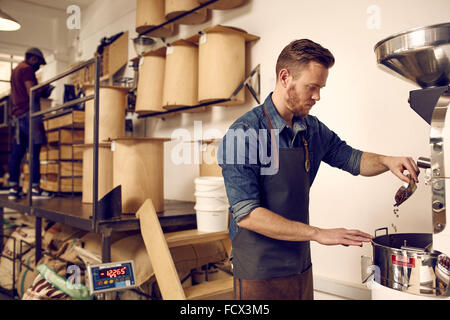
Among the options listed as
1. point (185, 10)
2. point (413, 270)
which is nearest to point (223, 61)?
→ point (185, 10)

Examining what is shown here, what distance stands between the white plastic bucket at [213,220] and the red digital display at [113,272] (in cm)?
46

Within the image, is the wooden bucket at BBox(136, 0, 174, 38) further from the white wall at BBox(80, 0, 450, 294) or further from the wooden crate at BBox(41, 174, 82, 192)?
the wooden crate at BBox(41, 174, 82, 192)

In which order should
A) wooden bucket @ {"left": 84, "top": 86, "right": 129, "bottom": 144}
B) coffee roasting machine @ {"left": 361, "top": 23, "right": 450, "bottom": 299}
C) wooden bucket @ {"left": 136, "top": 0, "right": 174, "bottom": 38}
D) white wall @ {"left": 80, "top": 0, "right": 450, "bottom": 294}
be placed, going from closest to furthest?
coffee roasting machine @ {"left": 361, "top": 23, "right": 450, "bottom": 299} → white wall @ {"left": 80, "top": 0, "right": 450, "bottom": 294} → wooden bucket @ {"left": 136, "top": 0, "right": 174, "bottom": 38} → wooden bucket @ {"left": 84, "top": 86, "right": 129, "bottom": 144}

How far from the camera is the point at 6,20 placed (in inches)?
80.3

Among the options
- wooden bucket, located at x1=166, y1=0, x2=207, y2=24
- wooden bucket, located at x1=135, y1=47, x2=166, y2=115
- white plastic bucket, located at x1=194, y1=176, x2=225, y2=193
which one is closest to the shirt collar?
white plastic bucket, located at x1=194, y1=176, x2=225, y2=193

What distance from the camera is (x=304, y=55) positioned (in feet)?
3.75

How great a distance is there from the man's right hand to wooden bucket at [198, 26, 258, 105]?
133 cm

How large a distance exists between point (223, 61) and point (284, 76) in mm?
1058

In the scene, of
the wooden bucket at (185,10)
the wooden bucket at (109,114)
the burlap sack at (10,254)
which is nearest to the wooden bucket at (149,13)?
the wooden bucket at (185,10)

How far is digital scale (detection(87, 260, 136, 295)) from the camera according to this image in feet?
5.27

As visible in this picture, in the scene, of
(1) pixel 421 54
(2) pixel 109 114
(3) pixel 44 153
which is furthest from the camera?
(3) pixel 44 153

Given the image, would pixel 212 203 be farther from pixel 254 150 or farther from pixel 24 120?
pixel 24 120
